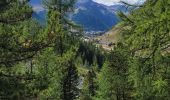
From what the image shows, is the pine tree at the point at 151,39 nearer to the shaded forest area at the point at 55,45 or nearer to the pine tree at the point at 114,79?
the shaded forest area at the point at 55,45

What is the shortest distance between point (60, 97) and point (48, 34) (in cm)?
2841

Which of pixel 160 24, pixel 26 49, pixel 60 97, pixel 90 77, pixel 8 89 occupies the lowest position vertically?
pixel 90 77

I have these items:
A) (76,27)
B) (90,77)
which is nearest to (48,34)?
(76,27)

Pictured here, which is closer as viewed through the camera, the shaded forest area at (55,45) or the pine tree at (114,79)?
the shaded forest area at (55,45)

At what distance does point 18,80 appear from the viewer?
1723cm

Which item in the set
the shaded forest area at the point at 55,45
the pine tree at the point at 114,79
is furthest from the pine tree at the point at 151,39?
the pine tree at the point at 114,79

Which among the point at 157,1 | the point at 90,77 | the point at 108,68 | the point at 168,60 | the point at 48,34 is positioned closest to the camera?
the point at 157,1

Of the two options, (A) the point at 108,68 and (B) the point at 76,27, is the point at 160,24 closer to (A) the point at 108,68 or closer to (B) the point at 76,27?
(B) the point at 76,27

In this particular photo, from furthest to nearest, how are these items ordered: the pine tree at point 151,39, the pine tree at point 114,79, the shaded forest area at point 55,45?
the pine tree at point 114,79
the shaded forest area at point 55,45
the pine tree at point 151,39

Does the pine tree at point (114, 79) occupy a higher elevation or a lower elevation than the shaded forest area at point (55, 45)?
lower

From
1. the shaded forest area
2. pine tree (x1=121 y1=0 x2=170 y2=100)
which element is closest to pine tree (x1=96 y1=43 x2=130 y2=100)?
the shaded forest area

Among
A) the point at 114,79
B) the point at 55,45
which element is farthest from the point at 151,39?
the point at 114,79

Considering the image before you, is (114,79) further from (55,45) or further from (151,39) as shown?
(151,39)

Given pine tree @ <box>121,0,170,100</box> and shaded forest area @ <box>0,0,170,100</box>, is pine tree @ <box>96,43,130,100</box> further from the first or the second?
pine tree @ <box>121,0,170,100</box>
